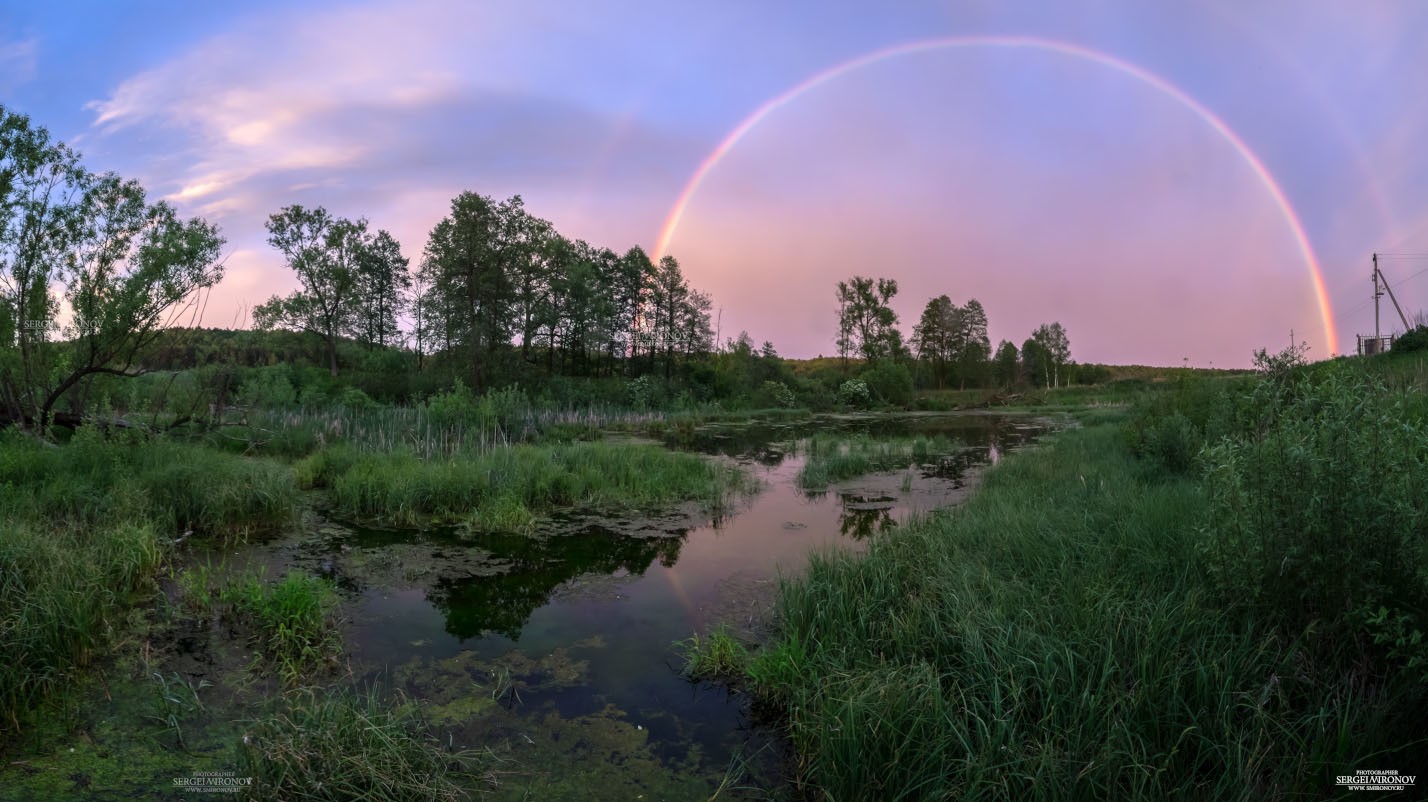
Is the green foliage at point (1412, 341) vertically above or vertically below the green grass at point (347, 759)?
above

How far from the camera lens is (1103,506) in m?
6.73

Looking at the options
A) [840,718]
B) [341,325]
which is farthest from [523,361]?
[840,718]

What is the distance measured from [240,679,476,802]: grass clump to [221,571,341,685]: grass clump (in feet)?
3.24

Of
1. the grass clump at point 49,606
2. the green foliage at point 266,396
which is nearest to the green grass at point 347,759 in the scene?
the grass clump at point 49,606

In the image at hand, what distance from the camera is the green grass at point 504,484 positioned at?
931 cm

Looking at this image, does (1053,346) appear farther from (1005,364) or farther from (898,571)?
(898,571)

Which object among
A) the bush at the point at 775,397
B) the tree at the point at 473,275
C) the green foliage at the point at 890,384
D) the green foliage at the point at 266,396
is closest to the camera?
the green foliage at the point at 266,396

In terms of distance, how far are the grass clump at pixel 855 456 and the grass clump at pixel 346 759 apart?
31.3 feet

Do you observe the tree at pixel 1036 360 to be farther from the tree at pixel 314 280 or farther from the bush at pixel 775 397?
the tree at pixel 314 280

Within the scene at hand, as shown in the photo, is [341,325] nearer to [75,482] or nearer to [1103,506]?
[75,482]

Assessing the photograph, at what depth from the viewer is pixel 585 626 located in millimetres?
5773

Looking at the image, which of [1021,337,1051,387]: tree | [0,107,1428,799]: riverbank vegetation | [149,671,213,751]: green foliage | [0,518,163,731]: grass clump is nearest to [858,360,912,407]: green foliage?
[1021,337,1051,387]: tree

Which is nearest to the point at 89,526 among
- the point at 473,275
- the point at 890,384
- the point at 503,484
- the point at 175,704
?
the point at 175,704

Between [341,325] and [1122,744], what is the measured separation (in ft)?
149
